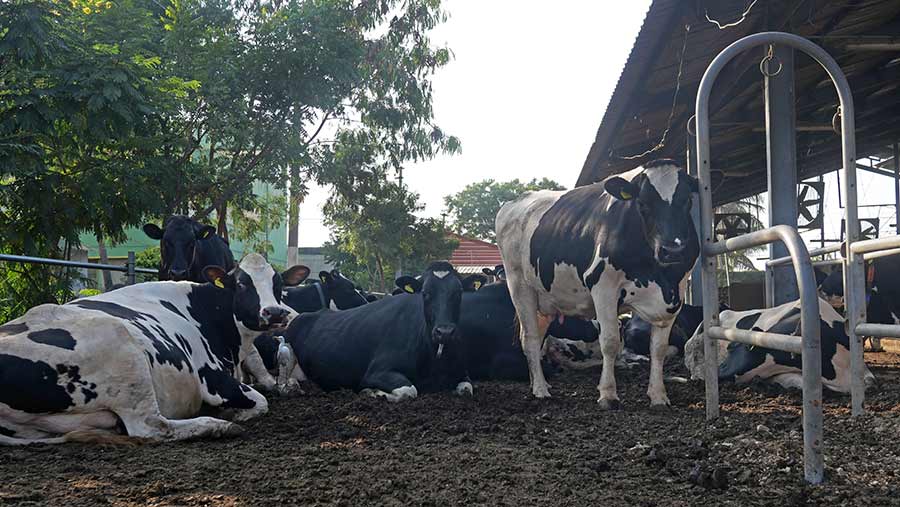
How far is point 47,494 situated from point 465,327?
17.9 ft

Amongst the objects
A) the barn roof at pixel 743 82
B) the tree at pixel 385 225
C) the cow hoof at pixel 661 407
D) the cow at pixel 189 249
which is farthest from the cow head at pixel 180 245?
the tree at pixel 385 225

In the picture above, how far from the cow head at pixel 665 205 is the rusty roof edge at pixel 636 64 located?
1.83 m

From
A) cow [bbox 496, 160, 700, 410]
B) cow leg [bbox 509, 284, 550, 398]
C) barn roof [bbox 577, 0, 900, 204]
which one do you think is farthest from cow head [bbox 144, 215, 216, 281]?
barn roof [bbox 577, 0, 900, 204]

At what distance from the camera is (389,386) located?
23.8 feet

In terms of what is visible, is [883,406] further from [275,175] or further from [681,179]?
[275,175]

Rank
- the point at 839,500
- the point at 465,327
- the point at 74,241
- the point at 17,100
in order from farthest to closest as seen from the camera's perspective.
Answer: the point at 74,241, the point at 17,100, the point at 465,327, the point at 839,500

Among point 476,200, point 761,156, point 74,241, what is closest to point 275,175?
point 74,241

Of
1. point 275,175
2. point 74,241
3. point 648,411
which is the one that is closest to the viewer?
point 648,411

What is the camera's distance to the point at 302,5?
68.8ft

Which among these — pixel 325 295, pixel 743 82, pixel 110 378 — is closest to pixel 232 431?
pixel 110 378

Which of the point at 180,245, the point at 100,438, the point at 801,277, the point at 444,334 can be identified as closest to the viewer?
the point at 801,277

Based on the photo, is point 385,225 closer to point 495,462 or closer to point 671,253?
point 671,253

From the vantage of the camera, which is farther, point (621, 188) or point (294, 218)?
point (294, 218)

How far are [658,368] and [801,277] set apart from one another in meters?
3.01
